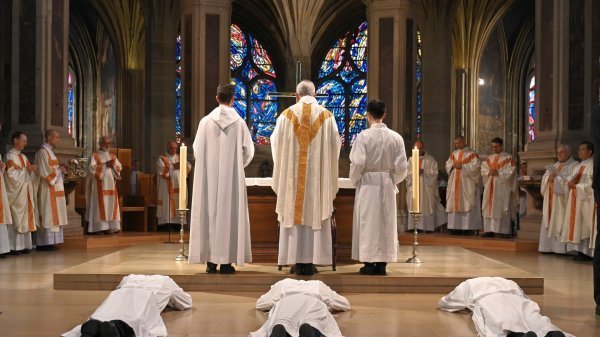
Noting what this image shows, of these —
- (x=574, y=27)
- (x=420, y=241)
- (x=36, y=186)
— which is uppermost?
(x=574, y=27)

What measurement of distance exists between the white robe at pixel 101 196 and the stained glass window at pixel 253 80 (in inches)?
537

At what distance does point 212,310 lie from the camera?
7203 millimetres

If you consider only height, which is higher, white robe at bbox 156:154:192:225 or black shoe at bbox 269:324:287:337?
white robe at bbox 156:154:192:225

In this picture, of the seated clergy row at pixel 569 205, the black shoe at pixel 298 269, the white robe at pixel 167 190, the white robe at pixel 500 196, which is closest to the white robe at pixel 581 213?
the seated clergy row at pixel 569 205

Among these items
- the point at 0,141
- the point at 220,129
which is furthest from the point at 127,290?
the point at 0,141

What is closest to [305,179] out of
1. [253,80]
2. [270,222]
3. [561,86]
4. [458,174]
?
[270,222]

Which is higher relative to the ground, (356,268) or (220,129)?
(220,129)

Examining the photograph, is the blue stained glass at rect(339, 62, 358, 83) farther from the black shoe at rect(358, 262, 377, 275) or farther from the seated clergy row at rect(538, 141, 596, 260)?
the black shoe at rect(358, 262, 377, 275)

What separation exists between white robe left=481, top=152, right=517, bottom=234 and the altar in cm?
595

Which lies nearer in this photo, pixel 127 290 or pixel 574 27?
pixel 127 290

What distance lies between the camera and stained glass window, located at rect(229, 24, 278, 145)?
94.9 feet

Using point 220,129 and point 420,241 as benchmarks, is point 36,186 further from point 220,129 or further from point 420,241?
point 420,241

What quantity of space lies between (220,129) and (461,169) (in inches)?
331

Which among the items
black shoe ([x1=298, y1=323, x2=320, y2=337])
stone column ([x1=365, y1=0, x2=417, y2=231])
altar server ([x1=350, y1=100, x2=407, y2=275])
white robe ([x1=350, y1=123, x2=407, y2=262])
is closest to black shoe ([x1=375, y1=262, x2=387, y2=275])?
altar server ([x1=350, y1=100, x2=407, y2=275])
